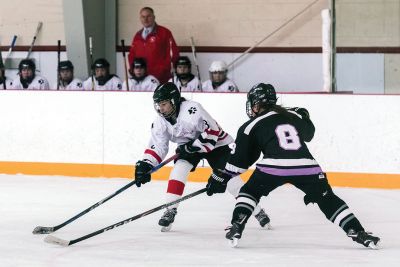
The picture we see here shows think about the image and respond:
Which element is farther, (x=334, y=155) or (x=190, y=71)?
(x=190, y=71)

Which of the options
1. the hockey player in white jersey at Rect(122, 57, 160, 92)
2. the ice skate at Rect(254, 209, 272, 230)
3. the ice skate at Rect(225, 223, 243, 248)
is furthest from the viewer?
the hockey player in white jersey at Rect(122, 57, 160, 92)

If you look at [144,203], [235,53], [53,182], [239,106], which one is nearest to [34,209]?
[144,203]

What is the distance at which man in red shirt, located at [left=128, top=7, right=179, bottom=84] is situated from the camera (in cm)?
1002

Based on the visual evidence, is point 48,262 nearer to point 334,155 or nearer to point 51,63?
point 334,155

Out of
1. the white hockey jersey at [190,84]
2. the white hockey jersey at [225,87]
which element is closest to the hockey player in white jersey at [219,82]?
the white hockey jersey at [225,87]

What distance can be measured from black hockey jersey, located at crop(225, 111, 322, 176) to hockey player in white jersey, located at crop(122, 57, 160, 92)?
4.36 meters

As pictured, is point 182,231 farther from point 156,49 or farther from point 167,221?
point 156,49

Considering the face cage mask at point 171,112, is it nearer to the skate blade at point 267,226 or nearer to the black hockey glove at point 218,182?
the black hockey glove at point 218,182

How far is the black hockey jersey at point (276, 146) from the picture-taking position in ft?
17.0

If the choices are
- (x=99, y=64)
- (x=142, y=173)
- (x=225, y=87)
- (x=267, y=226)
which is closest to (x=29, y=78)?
(x=99, y=64)

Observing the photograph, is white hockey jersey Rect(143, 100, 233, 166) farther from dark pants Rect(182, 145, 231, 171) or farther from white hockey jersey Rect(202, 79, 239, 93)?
white hockey jersey Rect(202, 79, 239, 93)

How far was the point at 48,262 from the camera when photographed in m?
4.85

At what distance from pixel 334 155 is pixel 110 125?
5.73 ft

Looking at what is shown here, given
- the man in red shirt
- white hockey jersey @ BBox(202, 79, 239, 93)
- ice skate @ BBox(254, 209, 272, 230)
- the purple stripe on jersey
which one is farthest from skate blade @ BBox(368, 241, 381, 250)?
the man in red shirt
